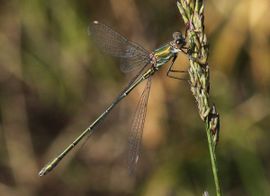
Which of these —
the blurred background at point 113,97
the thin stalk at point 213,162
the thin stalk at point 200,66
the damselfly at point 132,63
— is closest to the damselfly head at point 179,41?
the damselfly at point 132,63

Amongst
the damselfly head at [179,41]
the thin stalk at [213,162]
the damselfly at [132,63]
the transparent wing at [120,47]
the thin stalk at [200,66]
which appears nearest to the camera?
the thin stalk at [213,162]

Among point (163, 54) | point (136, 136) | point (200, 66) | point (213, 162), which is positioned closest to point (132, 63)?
point (163, 54)

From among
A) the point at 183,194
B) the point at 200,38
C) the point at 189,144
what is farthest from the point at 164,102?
the point at 200,38

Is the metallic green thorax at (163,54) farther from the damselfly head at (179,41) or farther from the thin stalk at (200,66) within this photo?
the thin stalk at (200,66)

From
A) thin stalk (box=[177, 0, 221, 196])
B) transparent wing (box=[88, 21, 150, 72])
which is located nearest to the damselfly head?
transparent wing (box=[88, 21, 150, 72])

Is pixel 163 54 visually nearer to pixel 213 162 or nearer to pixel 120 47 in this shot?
pixel 120 47

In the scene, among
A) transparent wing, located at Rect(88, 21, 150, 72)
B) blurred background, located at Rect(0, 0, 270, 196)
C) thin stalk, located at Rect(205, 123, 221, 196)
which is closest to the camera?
thin stalk, located at Rect(205, 123, 221, 196)

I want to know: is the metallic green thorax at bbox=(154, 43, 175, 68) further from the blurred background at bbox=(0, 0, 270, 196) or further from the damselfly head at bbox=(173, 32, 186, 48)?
the blurred background at bbox=(0, 0, 270, 196)

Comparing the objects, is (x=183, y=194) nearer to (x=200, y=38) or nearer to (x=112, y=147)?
(x=112, y=147)
